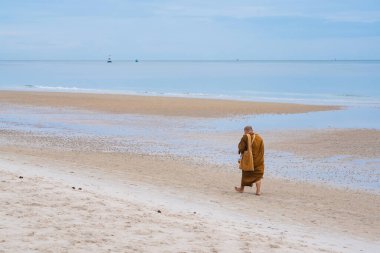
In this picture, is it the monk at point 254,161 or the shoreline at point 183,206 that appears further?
the monk at point 254,161

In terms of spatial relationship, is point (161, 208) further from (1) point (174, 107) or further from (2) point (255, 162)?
(1) point (174, 107)

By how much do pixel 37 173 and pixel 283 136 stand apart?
12.1 meters

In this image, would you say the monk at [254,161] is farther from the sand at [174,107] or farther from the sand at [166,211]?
the sand at [174,107]

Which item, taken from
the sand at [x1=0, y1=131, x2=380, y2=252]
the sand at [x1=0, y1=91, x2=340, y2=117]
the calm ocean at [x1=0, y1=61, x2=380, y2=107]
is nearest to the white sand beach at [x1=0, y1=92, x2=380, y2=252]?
the sand at [x1=0, y1=131, x2=380, y2=252]

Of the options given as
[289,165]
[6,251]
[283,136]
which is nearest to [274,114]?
[283,136]

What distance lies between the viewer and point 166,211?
30.1 feet

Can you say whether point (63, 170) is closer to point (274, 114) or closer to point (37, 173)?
point (37, 173)

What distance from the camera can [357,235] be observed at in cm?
912

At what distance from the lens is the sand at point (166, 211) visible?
23.9ft

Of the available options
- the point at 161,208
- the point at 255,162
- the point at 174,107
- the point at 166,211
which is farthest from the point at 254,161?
the point at 174,107

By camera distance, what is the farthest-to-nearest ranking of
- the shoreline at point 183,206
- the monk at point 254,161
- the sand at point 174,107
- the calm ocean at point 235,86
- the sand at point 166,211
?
1. the calm ocean at point 235,86
2. the sand at point 174,107
3. the monk at point 254,161
4. the shoreline at point 183,206
5. the sand at point 166,211

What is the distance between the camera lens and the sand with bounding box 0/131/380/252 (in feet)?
23.9

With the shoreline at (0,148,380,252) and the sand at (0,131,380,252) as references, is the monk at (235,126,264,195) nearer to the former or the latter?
the shoreline at (0,148,380,252)

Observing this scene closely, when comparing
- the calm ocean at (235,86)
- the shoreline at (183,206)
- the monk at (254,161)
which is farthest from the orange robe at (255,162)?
the calm ocean at (235,86)
